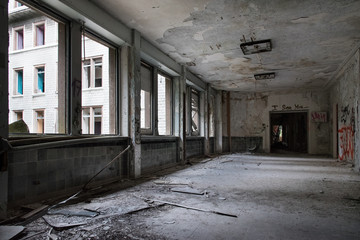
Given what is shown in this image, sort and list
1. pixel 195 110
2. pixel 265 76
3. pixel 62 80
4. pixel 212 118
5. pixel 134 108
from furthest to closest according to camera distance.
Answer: pixel 212 118, pixel 195 110, pixel 265 76, pixel 134 108, pixel 62 80

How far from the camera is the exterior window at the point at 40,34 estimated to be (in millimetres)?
3931

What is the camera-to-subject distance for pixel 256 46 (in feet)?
18.6

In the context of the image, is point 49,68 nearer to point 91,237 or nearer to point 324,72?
point 91,237

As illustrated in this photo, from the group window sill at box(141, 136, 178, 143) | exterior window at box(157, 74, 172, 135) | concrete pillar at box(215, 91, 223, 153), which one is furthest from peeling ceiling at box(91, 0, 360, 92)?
concrete pillar at box(215, 91, 223, 153)

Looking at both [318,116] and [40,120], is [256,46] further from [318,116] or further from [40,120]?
[318,116]

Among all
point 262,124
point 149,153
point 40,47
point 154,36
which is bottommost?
point 149,153

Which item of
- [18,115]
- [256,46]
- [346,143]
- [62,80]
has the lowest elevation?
[346,143]

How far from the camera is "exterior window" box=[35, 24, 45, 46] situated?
12.9ft

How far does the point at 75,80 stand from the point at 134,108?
4.34 ft

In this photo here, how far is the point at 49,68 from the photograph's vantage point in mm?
4164

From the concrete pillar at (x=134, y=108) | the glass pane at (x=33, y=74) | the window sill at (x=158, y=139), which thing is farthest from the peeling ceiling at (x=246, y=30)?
the window sill at (x=158, y=139)

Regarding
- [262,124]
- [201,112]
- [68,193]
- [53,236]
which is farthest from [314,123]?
[53,236]

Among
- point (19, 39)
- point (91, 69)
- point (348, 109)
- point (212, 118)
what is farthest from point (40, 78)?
point (348, 109)

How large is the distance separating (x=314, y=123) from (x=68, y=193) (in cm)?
1035
